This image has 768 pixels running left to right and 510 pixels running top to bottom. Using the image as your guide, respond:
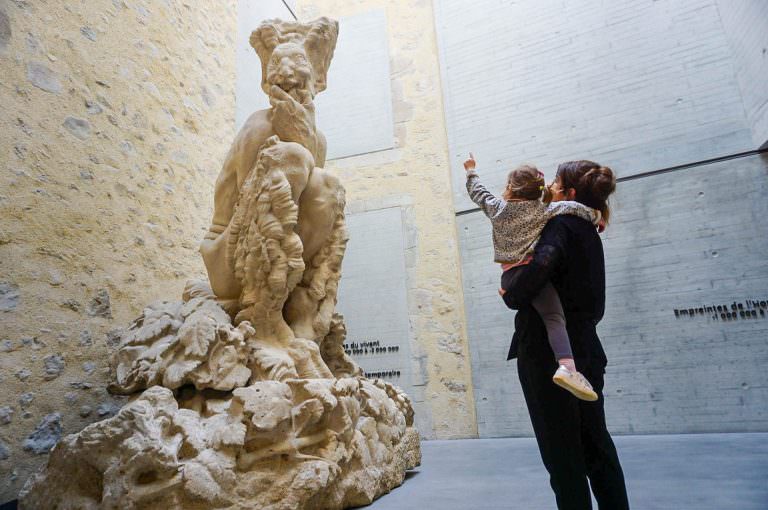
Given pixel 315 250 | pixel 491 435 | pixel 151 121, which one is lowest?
pixel 491 435

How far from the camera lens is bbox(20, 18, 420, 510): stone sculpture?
1642mm

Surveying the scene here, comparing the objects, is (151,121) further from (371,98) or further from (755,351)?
(755,351)

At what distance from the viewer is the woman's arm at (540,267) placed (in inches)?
53.2

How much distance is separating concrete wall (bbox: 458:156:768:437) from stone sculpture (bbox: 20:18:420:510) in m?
2.36

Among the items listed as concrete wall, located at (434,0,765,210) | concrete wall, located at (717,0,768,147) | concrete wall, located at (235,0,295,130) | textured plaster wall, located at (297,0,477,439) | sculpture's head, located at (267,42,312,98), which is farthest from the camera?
concrete wall, located at (235,0,295,130)

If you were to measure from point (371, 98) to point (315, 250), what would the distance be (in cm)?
409

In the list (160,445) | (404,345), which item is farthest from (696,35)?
(160,445)

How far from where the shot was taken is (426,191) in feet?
19.0

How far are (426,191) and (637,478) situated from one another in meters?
3.91

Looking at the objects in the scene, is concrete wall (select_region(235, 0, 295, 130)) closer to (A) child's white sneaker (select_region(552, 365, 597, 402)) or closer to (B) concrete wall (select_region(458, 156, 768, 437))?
(B) concrete wall (select_region(458, 156, 768, 437))

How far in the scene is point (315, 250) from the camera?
2.84m

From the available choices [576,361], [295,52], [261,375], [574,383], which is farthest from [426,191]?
[574,383]

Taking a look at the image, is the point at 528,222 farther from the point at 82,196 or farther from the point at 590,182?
the point at 82,196

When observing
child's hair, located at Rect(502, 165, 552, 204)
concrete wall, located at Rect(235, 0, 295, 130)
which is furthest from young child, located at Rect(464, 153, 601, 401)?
concrete wall, located at Rect(235, 0, 295, 130)
